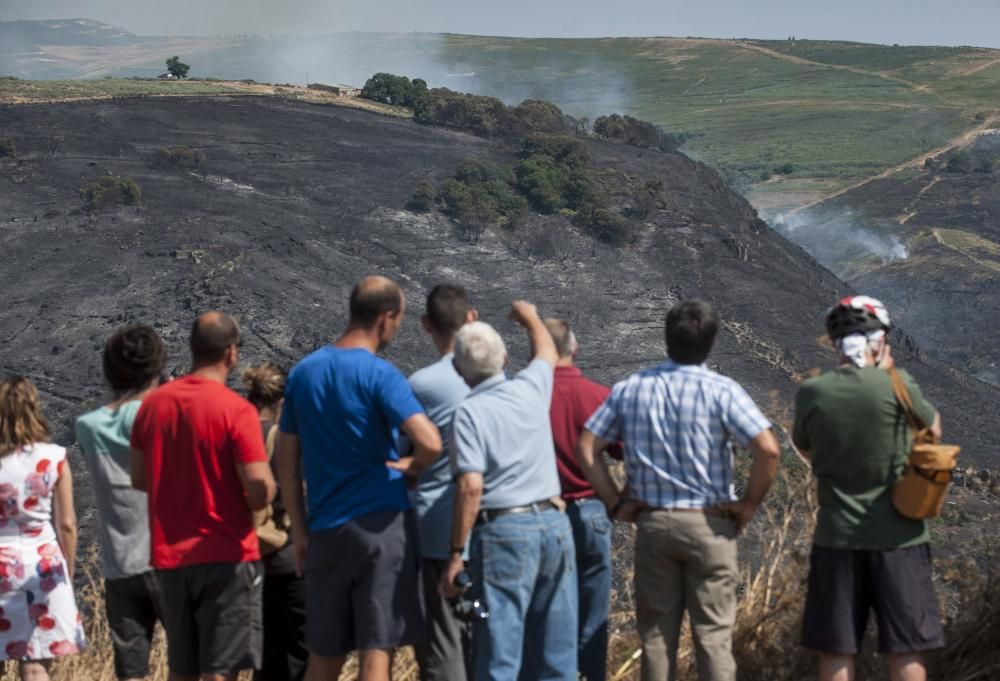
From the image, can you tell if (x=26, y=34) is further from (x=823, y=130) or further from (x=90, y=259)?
(x=90, y=259)

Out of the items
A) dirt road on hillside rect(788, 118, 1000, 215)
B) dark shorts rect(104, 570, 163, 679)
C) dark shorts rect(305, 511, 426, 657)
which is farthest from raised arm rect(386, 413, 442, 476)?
dirt road on hillside rect(788, 118, 1000, 215)

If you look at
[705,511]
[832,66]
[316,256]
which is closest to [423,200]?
[316,256]

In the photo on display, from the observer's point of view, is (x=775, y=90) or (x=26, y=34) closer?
(x=775, y=90)

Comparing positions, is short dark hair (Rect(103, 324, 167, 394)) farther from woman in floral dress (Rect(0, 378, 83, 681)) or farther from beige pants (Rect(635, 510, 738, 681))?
beige pants (Rect(635, 510, 738, 681))

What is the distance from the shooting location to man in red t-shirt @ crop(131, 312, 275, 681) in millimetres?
4727

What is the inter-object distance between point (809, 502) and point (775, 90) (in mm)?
113346

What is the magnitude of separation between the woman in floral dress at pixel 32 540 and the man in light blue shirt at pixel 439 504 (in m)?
1.34

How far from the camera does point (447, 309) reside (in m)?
5.08

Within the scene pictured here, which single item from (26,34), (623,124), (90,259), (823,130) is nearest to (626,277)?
(90,259)

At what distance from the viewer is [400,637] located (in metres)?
4.74

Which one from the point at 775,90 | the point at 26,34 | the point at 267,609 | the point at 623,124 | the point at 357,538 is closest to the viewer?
the point at 357,538

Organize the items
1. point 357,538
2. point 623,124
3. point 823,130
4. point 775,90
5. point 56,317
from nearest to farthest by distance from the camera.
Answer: point 357,538
point 56,317
point 623,124
point 823,130
point 775,90

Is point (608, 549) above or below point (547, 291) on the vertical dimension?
above

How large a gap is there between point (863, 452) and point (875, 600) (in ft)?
1.82
